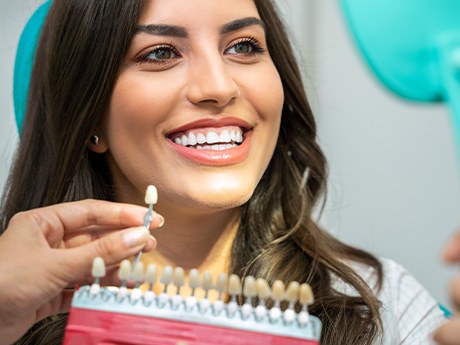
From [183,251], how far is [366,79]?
2.70 feet

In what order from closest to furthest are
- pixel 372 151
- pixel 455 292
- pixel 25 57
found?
pixel 455 292 < pixel 25 57 < pixel 372 151

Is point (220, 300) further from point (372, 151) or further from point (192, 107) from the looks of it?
point (372, 151)

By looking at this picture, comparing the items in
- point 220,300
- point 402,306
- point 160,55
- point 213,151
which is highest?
point 160,55

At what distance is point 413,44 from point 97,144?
636 mm

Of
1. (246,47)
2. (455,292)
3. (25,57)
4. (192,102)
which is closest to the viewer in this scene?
(455,292)

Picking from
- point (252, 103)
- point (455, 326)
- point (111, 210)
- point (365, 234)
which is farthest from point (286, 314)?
point (365, 234)

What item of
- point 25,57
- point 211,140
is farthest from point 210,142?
point 25,57

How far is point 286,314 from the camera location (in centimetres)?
76

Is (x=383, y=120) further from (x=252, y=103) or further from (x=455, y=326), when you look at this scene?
(x=455, y=326)

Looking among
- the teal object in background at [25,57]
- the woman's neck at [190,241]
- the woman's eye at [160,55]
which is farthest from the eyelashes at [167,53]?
the teal object in background at [25,57]

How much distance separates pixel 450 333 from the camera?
0.65 meters

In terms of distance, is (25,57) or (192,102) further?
(25,57)

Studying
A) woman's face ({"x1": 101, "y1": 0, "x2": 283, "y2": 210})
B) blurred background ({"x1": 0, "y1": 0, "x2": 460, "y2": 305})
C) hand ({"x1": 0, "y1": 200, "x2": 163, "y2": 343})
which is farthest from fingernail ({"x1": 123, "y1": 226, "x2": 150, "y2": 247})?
blurred background ({"x1": 0, "y1": 0, "x2": 460, "y2": 305})

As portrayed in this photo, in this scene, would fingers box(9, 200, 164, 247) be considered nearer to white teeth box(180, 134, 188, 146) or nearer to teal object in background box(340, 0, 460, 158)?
white teeth box(180, 134, 188, 146)
